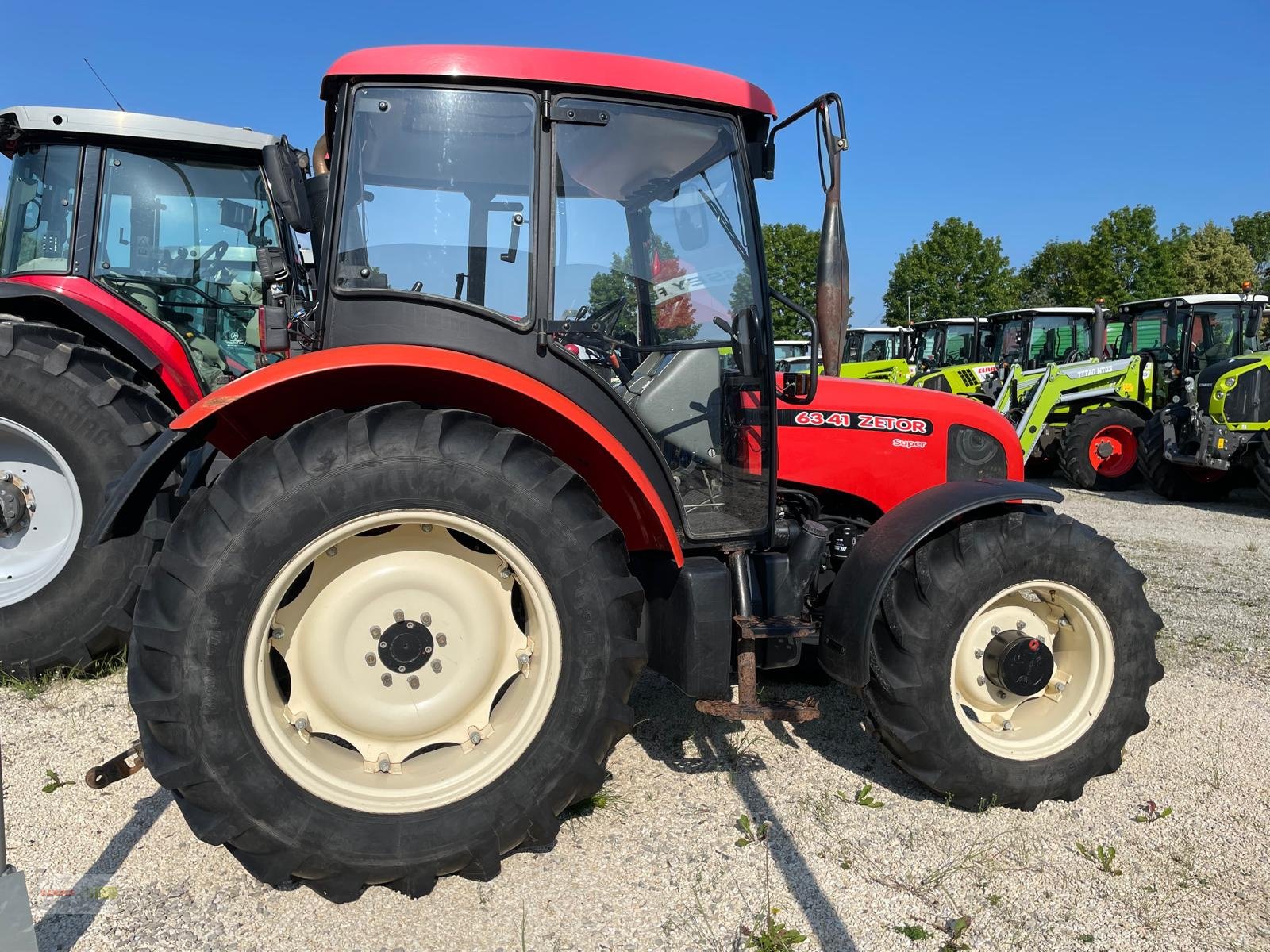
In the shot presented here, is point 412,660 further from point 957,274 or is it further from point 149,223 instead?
point 957,274

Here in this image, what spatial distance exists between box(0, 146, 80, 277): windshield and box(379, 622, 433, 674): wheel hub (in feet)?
11.5

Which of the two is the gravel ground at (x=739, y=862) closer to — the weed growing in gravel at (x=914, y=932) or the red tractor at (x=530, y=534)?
the weed growing in gravel at (x=914, y=932)

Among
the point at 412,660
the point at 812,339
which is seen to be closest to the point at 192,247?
→ the point at 412,660

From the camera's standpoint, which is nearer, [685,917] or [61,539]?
[685,917]

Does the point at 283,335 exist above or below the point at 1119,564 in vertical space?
above

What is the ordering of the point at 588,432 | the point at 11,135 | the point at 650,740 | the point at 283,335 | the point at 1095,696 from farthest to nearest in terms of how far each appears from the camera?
the point at 11,135 → the point at 650,740 → the point at 1095,696 → the point at 283,335 → the point at 588,432

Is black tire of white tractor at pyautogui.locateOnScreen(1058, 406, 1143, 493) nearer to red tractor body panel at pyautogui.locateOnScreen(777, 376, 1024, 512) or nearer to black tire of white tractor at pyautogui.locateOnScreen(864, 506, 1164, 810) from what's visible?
red tractor body panel at pyautogui.locateOnScreen(777, 376, 1024, 512)

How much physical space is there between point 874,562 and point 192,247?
13.8 feet

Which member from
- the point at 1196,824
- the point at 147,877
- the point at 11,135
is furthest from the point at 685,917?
the point at 11,135

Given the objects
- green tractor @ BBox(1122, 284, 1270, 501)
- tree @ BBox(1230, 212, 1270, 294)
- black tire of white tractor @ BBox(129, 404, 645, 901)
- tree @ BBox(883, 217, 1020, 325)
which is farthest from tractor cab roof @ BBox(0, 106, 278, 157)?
tree @ BBox(1230, 212, 1270, 294)

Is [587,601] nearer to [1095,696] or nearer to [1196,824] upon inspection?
[1095,696]

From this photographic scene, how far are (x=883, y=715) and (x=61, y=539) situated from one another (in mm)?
3519

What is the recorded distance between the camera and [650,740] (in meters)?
3.06

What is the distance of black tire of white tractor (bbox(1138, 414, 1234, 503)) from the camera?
9312 millimetres
